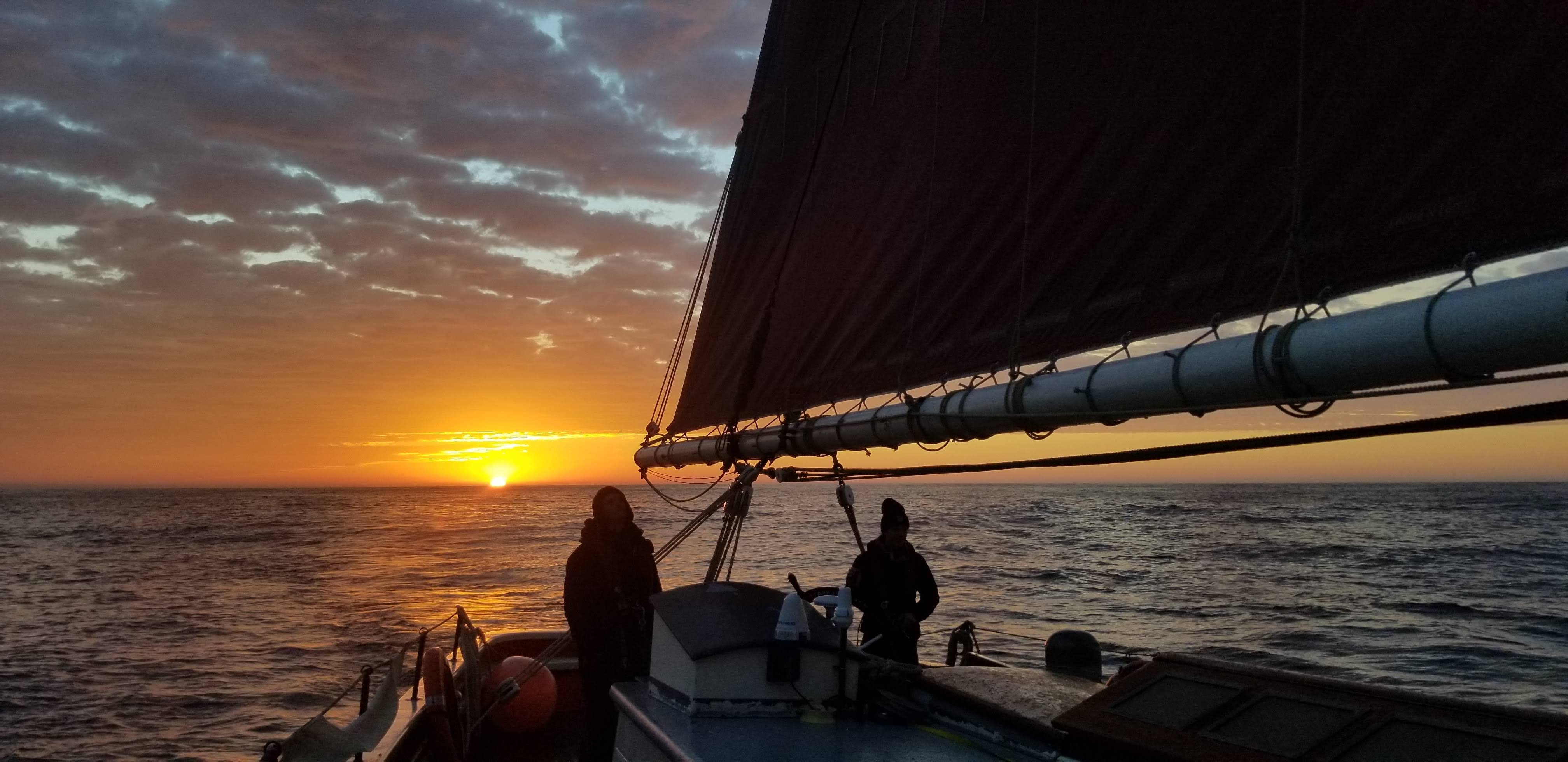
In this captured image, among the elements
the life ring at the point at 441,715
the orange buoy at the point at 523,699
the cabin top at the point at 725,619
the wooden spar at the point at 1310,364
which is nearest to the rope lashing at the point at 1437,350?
the wooden spar at the point at 1310,364

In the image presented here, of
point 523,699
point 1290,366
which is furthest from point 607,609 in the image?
point 1290,366

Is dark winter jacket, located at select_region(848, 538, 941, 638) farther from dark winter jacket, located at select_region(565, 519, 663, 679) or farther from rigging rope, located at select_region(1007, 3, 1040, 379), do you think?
rigging rope, located at select_region(1007, 3, 1040, 379)

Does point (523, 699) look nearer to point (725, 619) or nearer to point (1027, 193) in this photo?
point (725, 619)

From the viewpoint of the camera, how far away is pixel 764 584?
24.9 meters

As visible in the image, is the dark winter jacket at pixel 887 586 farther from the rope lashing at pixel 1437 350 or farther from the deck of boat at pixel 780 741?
the rope lashing at pixel 1437 350

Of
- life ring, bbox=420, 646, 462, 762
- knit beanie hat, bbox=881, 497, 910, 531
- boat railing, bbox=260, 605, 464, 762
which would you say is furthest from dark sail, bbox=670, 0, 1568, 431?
life ring, bbox=420, 646, 462, 762

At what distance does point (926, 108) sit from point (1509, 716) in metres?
3.45

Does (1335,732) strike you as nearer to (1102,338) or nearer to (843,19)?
(1102,338)

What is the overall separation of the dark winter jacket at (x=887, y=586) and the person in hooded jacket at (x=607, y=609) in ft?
4.50

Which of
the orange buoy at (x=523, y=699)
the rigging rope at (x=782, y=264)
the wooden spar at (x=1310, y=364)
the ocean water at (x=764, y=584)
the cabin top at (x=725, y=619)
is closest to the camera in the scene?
the wooden spar at (x=1310, y=364)

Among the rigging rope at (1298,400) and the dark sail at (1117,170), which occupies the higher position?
the dark sail at (1117,170)

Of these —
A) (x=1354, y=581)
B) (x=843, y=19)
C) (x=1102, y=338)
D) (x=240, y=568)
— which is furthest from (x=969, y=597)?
(x=240, y=568)

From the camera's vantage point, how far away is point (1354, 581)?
26922 mm

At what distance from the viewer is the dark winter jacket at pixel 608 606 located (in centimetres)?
605
